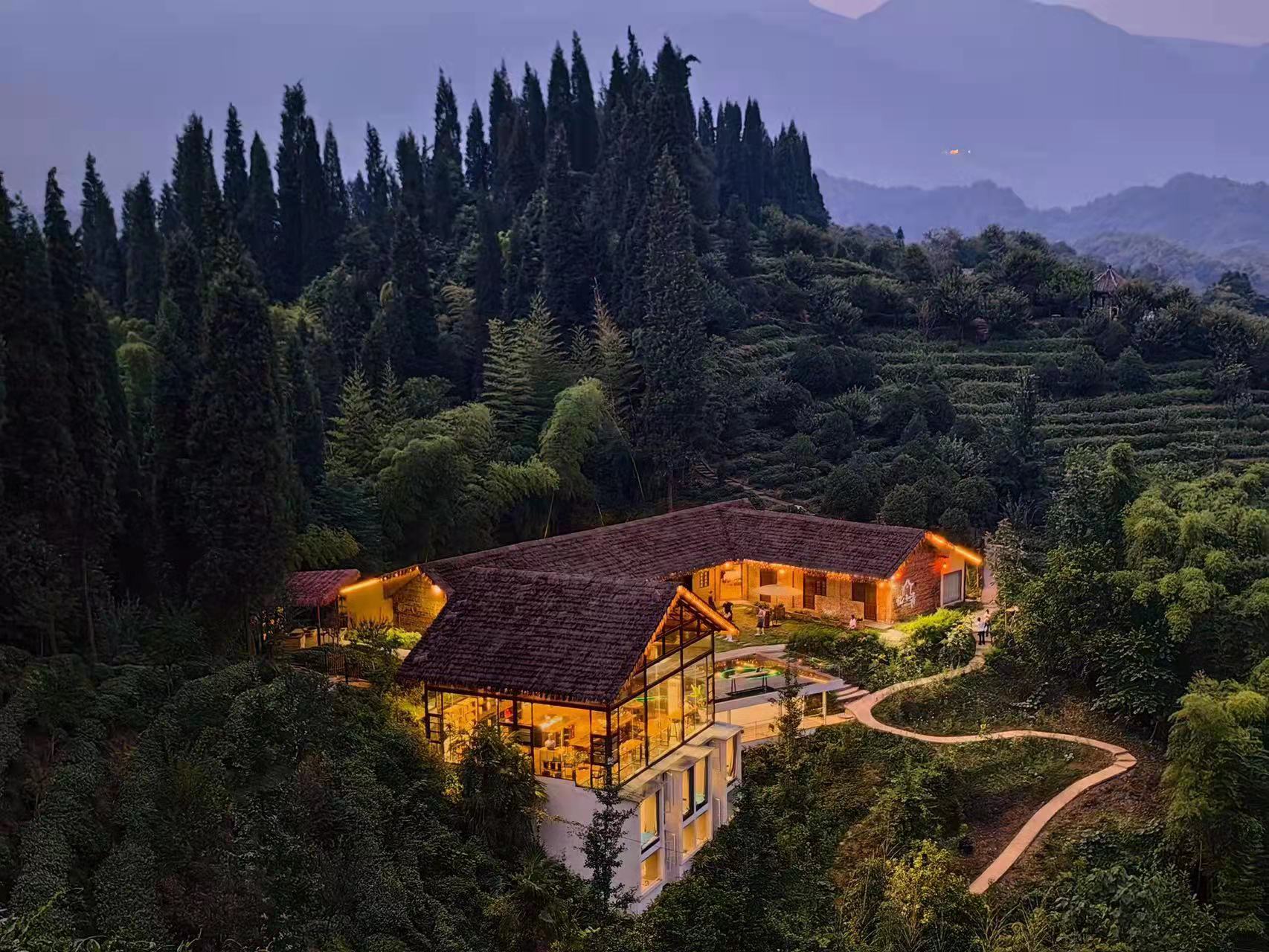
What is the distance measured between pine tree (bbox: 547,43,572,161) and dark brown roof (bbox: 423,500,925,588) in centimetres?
2711

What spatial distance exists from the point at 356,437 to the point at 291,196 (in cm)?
2287

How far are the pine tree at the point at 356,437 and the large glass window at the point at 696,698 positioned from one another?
12.4 meters

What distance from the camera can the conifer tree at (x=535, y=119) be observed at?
53.9 meters

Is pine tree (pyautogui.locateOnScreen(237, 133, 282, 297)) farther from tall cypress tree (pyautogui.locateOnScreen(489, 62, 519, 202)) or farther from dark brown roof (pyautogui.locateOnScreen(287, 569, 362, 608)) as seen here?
dark brown roof (pyautogui.locateOnScreen(287, 569, 362, 608))

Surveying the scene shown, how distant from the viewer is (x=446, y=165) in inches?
2162

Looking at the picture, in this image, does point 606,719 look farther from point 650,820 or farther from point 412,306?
point 412,306

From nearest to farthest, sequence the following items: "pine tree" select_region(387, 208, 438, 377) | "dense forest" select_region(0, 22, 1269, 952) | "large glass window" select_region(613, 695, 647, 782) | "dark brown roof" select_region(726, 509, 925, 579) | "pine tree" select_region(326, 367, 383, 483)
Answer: "dense forest" select_region(0, 22, 1269, 952), "large glass window" select_region(613, 695, 647, 782), "dark brown roof" select_region(726, 509, 925, 579), "pine tree" select_region(326, 367, 383, 483), "pine tree" select_region(387, 208, 438, 377)

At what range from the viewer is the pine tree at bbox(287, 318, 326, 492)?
94.3 feet

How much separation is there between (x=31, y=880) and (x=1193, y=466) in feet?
117

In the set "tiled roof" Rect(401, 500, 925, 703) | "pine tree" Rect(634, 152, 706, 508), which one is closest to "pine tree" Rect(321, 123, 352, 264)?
"pine tree" Rect(634, 152, 706, 508)

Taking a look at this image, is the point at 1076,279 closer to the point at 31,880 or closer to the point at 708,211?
the point at 708,211

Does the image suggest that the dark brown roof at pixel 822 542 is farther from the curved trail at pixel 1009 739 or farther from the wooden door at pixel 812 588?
the curved trail at pixel 1009 739

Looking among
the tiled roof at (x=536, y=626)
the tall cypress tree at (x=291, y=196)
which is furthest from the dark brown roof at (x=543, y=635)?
the tall cypress tree at (x=291, y=196)

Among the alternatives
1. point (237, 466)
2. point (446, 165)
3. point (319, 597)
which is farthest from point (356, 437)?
point (446, 165)
